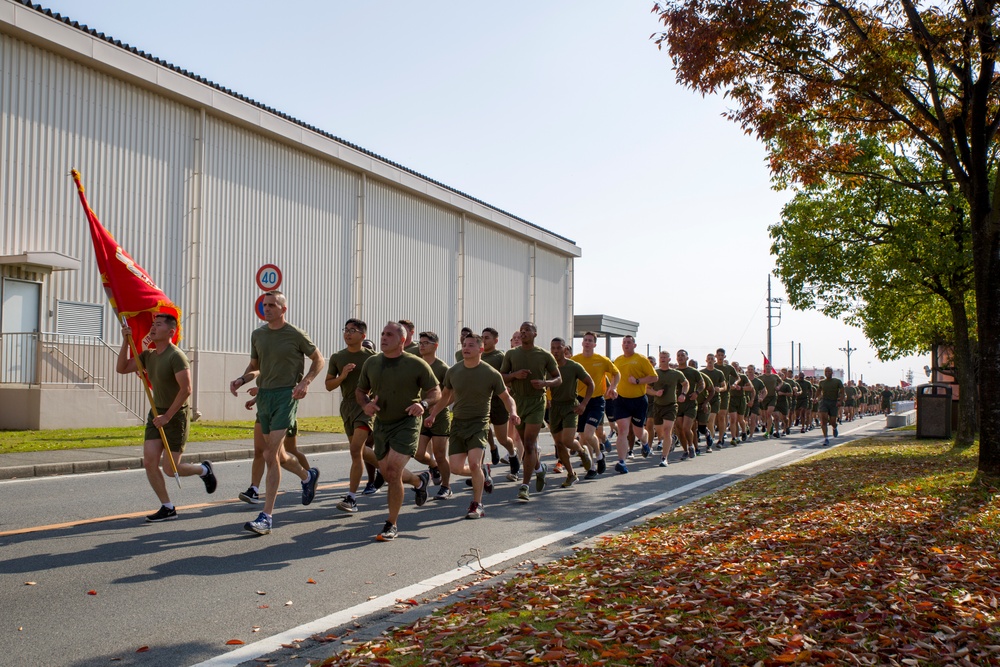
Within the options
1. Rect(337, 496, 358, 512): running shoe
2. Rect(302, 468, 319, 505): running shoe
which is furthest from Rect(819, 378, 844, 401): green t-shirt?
Rect(302, 468, 319, 505): running shoe

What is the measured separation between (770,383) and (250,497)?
59.0ft

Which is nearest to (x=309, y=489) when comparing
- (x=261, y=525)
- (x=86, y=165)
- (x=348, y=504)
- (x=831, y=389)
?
(x=348, y=504)

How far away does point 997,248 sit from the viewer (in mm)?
10695

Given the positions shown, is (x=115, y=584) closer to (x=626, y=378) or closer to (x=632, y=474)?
(x=632, y=474)

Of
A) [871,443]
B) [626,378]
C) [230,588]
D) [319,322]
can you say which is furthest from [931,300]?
[230,588]

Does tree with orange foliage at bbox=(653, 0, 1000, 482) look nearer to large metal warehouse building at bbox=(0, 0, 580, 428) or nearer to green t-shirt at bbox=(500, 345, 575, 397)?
green t-shirt at bbox=(500, 345, 575, 397)

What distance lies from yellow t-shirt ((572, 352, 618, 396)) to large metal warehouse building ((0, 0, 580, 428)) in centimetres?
1130

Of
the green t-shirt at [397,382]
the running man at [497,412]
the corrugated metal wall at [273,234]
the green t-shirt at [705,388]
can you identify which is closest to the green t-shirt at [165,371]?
the green t-shirt at [397,382]

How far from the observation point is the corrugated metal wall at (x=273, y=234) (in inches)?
974

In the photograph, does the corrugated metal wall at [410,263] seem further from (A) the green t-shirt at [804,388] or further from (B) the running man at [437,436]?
(B) the running man at [437,436]

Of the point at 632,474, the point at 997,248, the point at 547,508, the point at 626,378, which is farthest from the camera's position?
the point at 626,378

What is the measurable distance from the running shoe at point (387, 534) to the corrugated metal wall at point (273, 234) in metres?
17.6

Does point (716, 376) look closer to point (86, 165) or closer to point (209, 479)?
point (209, 479)

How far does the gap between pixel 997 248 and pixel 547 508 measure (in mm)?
5871
